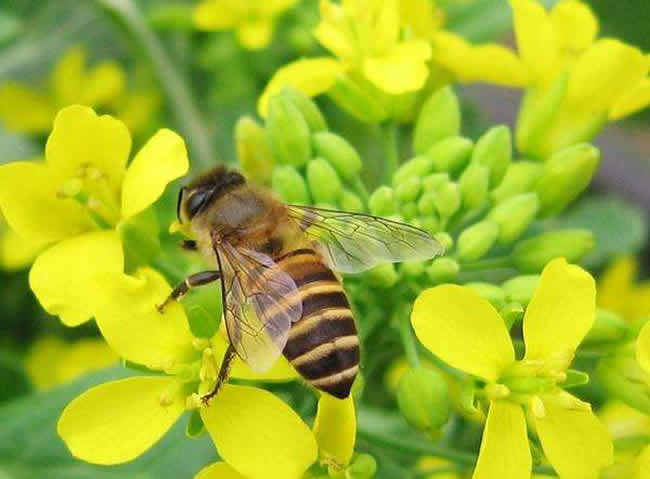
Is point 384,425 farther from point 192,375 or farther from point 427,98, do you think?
point 192,375

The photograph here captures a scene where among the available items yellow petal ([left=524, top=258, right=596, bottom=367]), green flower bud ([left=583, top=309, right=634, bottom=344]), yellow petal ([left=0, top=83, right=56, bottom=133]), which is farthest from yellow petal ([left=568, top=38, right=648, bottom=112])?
yellow petal ([left=0, top=83, right=56, bottom=133])

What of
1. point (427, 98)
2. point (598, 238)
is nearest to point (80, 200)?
point (427, 98)

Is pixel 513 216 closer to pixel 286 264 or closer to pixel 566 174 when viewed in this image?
pixel 566 174

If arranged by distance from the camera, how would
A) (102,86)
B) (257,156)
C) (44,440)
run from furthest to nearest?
1. (102,86)
2. (44,440)
3. (257,156)

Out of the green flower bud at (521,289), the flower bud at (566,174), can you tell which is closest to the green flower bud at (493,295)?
the green flower bud at (521,289)

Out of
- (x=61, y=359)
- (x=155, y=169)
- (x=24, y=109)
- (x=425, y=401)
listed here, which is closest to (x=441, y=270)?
(x=425, y=401)

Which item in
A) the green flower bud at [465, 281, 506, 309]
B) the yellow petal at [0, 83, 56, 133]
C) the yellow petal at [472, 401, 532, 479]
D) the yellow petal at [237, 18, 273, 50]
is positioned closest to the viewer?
the yellow petal at [472, 401, 532, 479]

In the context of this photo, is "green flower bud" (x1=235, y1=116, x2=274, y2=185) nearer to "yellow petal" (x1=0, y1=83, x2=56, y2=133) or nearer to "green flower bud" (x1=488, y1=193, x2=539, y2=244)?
"green flower bud" (x1=488, y1=193, x2=539, y2=244)

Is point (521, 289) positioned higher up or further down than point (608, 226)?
higher up
